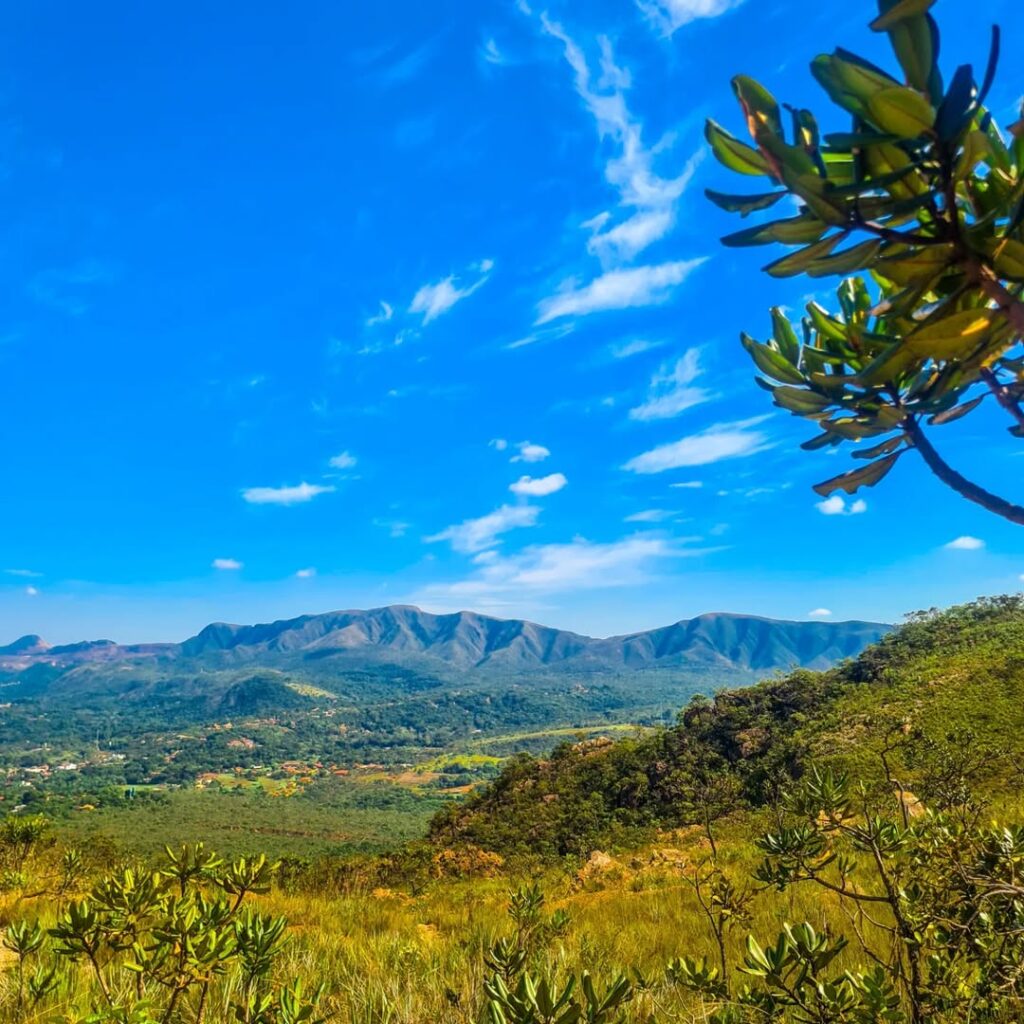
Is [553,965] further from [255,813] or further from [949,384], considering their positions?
[255,813]

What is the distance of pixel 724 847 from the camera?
40.6ft

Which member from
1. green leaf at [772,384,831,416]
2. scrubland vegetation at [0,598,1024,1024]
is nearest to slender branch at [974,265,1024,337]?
green leaf at [772,384,831,416]

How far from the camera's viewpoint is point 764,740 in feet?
78.1

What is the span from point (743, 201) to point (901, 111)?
0.28m

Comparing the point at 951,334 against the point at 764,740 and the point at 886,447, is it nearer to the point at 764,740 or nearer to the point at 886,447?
the point at 886,447

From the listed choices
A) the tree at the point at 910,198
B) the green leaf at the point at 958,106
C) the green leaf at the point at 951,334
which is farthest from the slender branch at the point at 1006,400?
the green leaf at the point at 958,106

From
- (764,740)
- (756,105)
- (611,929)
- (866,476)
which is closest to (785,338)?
(866,476)

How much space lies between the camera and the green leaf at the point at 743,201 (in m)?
1.10

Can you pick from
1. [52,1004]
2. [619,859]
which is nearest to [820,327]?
[52,1004]

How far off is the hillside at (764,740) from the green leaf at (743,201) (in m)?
17.4

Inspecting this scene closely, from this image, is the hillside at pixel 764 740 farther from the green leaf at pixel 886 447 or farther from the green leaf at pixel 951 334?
the green leaf at pixel 951 334

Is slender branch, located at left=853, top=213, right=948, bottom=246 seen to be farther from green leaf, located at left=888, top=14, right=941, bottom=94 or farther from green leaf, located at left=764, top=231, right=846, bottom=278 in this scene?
green leaf, located at left=888, top=14, right=941, bottom=94

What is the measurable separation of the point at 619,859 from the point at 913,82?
17.1 metres

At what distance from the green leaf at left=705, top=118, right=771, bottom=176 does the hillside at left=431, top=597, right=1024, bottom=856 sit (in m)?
17.5
